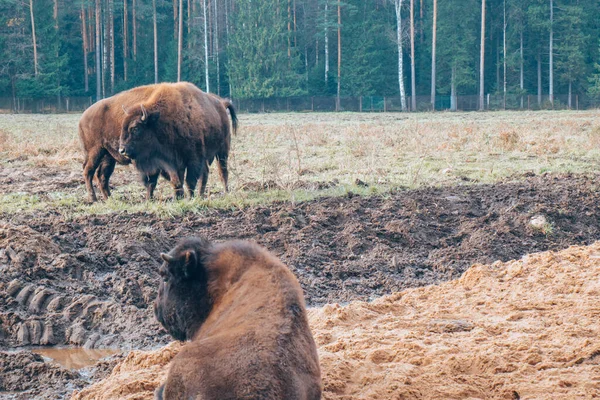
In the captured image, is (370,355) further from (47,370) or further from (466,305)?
(47,370)

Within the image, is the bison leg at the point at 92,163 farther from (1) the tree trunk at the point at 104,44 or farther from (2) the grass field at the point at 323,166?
(1) the tree trunk at the point at 104,44

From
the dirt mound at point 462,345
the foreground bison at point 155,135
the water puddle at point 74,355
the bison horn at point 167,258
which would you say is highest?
the foreground bison at point 155,135

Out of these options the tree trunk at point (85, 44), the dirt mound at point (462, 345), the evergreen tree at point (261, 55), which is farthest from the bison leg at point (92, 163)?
the tree trunk at point (85, 44)

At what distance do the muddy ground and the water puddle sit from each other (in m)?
0.11

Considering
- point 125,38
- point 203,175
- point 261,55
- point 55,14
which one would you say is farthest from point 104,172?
point 125,38

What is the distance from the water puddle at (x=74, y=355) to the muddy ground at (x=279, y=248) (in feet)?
0.37

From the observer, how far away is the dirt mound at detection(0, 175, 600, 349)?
6.88 m

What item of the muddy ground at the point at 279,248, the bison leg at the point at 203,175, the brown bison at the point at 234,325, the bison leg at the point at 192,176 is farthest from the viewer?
the bison leg at the point at 203,175

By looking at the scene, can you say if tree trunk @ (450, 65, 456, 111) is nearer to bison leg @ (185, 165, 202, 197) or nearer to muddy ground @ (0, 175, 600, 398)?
muddy ground @ (0, 175, 600, 398)

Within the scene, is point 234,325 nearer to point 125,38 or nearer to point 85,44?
point 85,44

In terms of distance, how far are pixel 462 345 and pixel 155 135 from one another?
7.75 meters

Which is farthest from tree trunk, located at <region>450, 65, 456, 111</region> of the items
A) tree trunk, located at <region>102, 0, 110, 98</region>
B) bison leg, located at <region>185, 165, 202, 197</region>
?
bison leg, located at <region>185, 165, 202, 197</region>

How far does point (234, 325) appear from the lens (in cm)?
362

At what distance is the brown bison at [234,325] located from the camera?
3316mm
